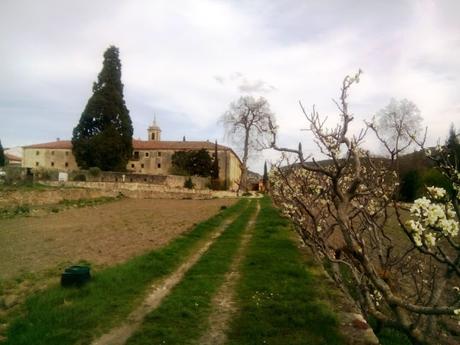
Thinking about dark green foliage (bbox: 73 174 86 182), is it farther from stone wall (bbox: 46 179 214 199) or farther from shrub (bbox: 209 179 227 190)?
shrub (bbox: 209 179 227 190)

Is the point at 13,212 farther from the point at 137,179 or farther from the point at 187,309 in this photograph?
the point at 137,179

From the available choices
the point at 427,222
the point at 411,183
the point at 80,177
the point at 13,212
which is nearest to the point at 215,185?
the point at 80,177

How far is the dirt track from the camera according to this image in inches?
504

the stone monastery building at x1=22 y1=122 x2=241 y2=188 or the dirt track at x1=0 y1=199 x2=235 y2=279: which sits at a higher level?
the stone monastery building at x1=22 y1=122 x2=241 y2=188

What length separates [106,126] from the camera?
57.9 meters

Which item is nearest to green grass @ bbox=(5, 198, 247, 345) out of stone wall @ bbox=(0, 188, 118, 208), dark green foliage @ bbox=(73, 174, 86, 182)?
stone wall @ bbox=(0, 188, 118, 208)

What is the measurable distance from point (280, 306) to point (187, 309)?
1.71m

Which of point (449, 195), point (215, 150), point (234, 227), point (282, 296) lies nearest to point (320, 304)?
point (282, 296)

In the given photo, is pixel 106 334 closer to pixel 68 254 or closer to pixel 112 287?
pixel 112 287

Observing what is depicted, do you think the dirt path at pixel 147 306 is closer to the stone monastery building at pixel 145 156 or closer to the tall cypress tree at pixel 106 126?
the tall cypress tree at pixel 106 126

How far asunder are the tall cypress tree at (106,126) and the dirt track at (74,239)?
3263cm

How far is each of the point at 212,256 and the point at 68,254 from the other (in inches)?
169

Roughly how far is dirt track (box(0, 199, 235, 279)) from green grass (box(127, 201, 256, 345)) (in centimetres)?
276

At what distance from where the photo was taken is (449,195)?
5.89 m
